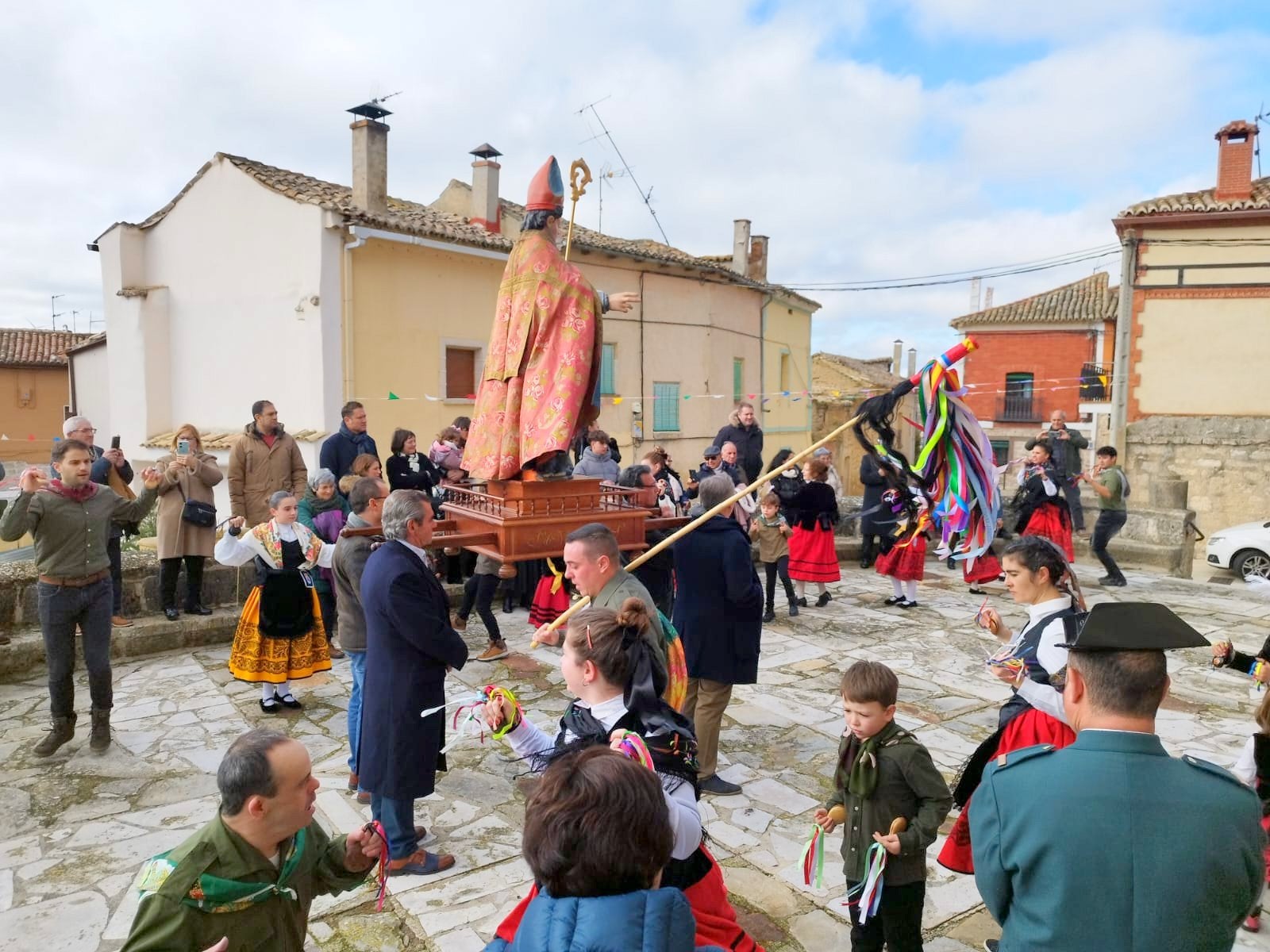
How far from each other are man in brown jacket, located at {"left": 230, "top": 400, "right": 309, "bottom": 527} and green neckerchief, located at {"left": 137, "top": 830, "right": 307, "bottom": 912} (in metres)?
6.09

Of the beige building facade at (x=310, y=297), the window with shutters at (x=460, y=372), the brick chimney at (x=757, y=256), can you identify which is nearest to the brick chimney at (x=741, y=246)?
the brick chimney at (x=757, y=256)

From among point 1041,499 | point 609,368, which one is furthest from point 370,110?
point 1041,499

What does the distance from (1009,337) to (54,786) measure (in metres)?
32.2

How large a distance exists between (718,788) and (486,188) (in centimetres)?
1524

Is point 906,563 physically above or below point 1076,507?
→ below

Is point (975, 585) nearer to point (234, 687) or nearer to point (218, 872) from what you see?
point (234, 687)

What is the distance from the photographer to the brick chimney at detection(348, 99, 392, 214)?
1499cm

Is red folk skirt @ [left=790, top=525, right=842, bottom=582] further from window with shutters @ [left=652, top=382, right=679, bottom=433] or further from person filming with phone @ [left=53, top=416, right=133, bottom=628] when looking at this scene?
window with shutters @ [left=652, top=382, right=679, bottom=433]

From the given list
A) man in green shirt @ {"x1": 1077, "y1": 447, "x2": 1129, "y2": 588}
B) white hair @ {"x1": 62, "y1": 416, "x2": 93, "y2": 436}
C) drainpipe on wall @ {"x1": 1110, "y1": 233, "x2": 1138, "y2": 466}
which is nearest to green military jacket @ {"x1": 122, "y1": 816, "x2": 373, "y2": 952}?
white hair @ {"x1": 62, "y1": 416, "x2": 93, "y2": 436}

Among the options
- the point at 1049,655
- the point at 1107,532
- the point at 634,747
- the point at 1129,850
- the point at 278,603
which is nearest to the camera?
the point at 1129,850

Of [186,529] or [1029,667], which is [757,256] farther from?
[1029,667]

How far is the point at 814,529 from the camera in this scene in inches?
364

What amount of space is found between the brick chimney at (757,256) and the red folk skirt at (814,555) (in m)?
16.8

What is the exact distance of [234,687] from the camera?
6723 mm
